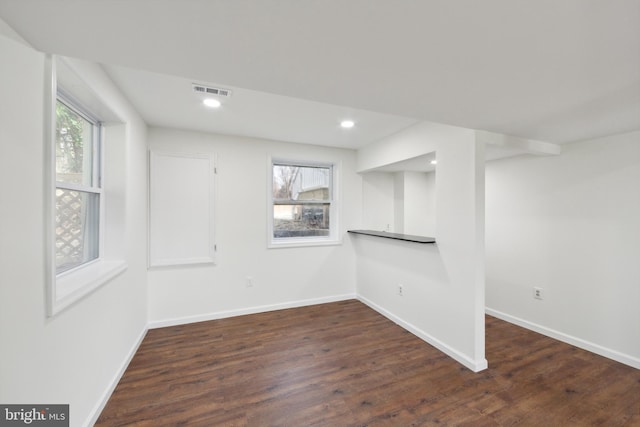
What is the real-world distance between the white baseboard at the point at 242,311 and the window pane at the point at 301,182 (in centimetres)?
149

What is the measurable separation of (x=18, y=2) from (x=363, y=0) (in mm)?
1169

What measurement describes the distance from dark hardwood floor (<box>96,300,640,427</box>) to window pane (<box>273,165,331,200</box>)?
183cm

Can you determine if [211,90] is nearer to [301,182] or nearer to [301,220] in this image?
[301,182]

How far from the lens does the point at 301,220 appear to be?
392 centimetres

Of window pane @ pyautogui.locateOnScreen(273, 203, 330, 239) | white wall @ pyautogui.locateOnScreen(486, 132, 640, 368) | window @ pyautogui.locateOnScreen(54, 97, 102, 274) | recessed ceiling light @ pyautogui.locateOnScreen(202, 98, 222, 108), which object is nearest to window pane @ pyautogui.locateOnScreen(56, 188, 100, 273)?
window @ pyautogui.locateOnScreen(54, 97, 102, 274)

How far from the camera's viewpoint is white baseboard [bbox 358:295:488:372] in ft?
7.32

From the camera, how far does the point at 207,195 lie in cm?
318

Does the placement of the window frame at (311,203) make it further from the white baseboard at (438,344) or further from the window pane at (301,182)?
the white baseboard at (438,344)

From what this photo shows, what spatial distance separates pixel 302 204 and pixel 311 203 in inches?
5.5

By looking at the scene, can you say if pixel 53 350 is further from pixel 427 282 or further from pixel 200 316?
pixel 427 282

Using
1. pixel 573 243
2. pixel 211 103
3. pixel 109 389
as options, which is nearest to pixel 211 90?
pixel 211 103

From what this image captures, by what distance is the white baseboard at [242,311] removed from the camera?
3059 mm

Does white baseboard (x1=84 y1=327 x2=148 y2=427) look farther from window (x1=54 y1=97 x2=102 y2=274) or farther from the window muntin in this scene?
the window muntin

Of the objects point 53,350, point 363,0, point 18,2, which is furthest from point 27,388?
point 363,0
